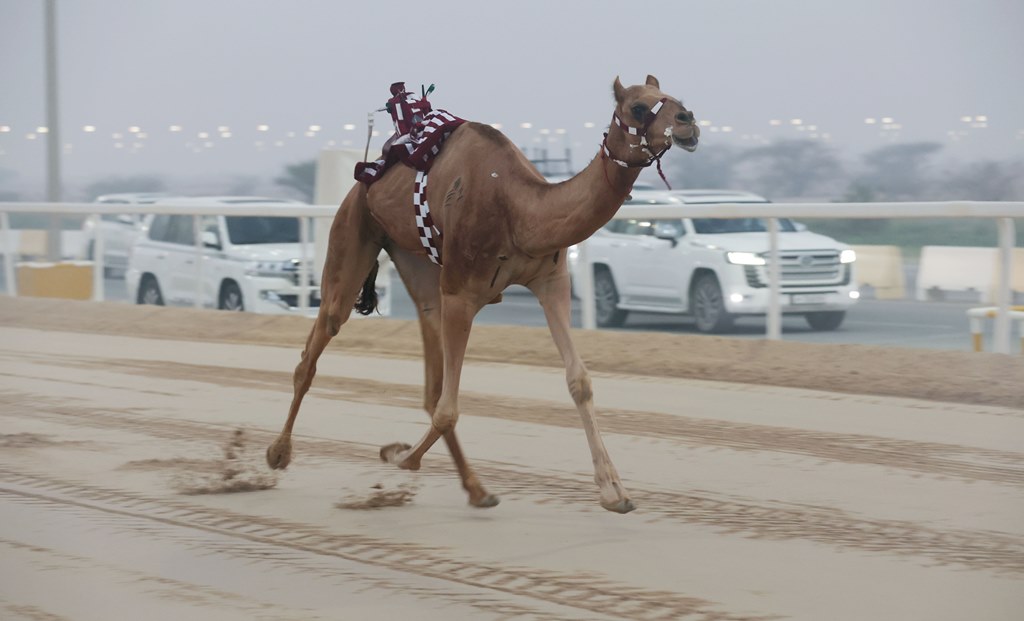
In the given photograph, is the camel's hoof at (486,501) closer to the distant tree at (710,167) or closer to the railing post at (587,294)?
the railing post at (587,294)

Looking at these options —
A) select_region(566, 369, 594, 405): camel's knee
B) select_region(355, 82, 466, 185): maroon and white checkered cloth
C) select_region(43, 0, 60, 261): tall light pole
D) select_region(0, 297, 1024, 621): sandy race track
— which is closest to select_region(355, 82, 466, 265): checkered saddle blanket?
select_region(355, 82, 466, 185): maroon and white checkered cloth

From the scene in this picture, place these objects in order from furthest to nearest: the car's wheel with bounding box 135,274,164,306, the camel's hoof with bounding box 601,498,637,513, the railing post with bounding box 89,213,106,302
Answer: the railing post with bounding box 89,213,106,302 < the car's wheel with bounding box 135,274,164,306 < the camel's hoof with bounding box 601,498,637,513

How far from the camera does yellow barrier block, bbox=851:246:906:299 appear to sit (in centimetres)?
1223

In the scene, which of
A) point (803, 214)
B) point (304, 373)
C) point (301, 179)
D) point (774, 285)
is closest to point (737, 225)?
point (803, 214)

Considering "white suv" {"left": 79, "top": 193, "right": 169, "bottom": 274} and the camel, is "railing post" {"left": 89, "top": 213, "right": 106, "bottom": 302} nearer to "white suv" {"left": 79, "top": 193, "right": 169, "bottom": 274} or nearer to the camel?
"white suv" {"left": 79, "top": 193, "right": 169, "bottom": 274}

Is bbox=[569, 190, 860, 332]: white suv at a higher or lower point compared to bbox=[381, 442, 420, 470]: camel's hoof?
higher

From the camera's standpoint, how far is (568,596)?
16.5ft

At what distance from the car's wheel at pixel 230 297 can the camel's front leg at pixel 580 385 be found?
36.7 ft

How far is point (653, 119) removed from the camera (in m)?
5.73

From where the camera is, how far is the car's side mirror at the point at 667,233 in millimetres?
15023

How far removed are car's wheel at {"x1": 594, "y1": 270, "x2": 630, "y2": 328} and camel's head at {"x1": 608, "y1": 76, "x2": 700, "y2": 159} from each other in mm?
9392

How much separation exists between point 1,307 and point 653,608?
48.4ft

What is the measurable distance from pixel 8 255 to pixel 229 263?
13.3 ft

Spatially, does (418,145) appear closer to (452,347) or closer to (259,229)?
(452,347)
